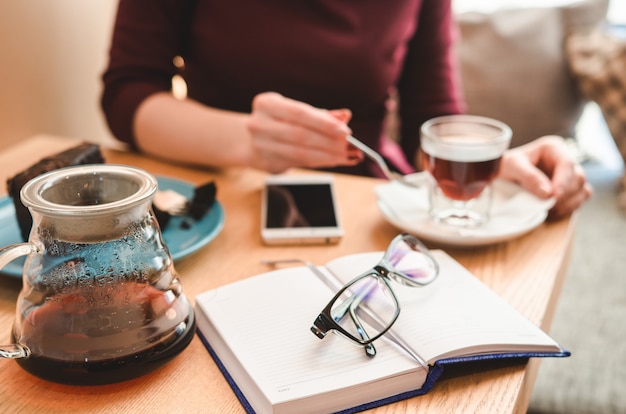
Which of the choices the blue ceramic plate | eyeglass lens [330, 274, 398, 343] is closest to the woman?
the blue ceramic plate

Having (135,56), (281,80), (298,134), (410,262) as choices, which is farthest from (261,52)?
(410,262)

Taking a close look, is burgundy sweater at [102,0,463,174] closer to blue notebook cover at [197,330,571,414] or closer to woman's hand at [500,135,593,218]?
woman's hand at [500,135,593,218]

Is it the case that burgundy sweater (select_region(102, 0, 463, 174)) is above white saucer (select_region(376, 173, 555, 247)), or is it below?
above

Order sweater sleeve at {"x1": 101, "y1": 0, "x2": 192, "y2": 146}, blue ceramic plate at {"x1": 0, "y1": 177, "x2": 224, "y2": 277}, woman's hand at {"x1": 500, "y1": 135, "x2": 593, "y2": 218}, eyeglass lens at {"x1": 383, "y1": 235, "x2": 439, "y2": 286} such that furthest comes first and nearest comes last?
sweater sleeve at {"x1": 101, "y1": 0, "x2": 192, "y2": 146} → woman's hand at {"x1": 500, "y1": 135, "x2": 593, "y2": 218} → blue ceramic plate at {"x1": 0, "y1": 177, "x2": 224, "y2": 277} → eyeglass lens at {"x1": 383, "y1": 235, "x2": 439, "y2": 286}

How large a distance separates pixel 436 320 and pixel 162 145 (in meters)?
0.61

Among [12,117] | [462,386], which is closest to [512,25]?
[12,117]

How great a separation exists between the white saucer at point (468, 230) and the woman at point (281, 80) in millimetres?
30

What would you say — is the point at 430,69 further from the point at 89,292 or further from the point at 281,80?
the point at 89,292

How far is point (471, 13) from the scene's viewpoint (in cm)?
192

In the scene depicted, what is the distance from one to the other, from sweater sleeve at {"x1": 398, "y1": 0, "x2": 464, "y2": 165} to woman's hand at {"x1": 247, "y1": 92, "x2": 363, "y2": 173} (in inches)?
21.7

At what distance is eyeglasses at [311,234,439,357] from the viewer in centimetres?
55

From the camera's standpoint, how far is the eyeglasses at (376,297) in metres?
0.55

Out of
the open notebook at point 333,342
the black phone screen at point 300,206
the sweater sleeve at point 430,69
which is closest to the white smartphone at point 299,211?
the black phone screen at point 300,206

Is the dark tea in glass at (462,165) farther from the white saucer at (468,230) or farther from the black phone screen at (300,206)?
the black phone screen at (300,206)
